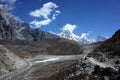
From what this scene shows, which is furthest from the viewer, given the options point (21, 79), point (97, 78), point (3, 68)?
point (3, 68)

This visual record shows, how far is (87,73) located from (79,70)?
85.4 inches

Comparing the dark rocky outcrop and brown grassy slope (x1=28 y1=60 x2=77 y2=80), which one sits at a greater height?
the dark rocky outcrop

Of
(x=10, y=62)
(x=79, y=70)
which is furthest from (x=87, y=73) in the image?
(x=10, y=62)

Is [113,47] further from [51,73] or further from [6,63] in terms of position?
[6,63]

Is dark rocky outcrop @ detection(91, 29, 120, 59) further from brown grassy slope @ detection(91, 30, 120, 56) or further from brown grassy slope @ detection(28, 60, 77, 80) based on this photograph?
brown grassy slope @ detection(28, 60, 77, 80)

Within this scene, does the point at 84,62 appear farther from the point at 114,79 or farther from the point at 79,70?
the point at 114,79

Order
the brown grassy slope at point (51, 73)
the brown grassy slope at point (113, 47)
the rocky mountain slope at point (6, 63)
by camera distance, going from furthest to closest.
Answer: the rocky mountain slope at point (6, 63) → the brown grassy slope at point (51, 73) → the brown grassy slope at point (113, 47)

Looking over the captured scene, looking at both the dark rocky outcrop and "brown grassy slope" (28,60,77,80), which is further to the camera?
"brown grassy slope" (28,60,77,80)

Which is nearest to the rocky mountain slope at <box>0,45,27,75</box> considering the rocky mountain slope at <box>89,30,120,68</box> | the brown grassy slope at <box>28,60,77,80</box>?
the brown grassy slope at <box>28,60,77,80</box>

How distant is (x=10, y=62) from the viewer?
10238 centimetres

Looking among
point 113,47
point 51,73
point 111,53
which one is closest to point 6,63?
point 51,73

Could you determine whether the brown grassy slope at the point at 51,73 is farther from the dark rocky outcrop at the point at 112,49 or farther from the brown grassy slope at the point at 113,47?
the brown grassy slope at the point at 113,47

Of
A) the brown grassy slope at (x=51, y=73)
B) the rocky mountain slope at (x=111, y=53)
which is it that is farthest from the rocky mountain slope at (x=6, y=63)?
the rocky mountain slope at (x=111, y=53)

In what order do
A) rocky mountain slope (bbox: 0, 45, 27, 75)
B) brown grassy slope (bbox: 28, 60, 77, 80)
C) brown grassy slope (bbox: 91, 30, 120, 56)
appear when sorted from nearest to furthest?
brown grassy slope (bbox: 91, 30, 120, 56) < brown grassy slope (bbox: 28, 60, 77, 80) < rocky mountain slope (bbox: 0, 45, 27, 75)
